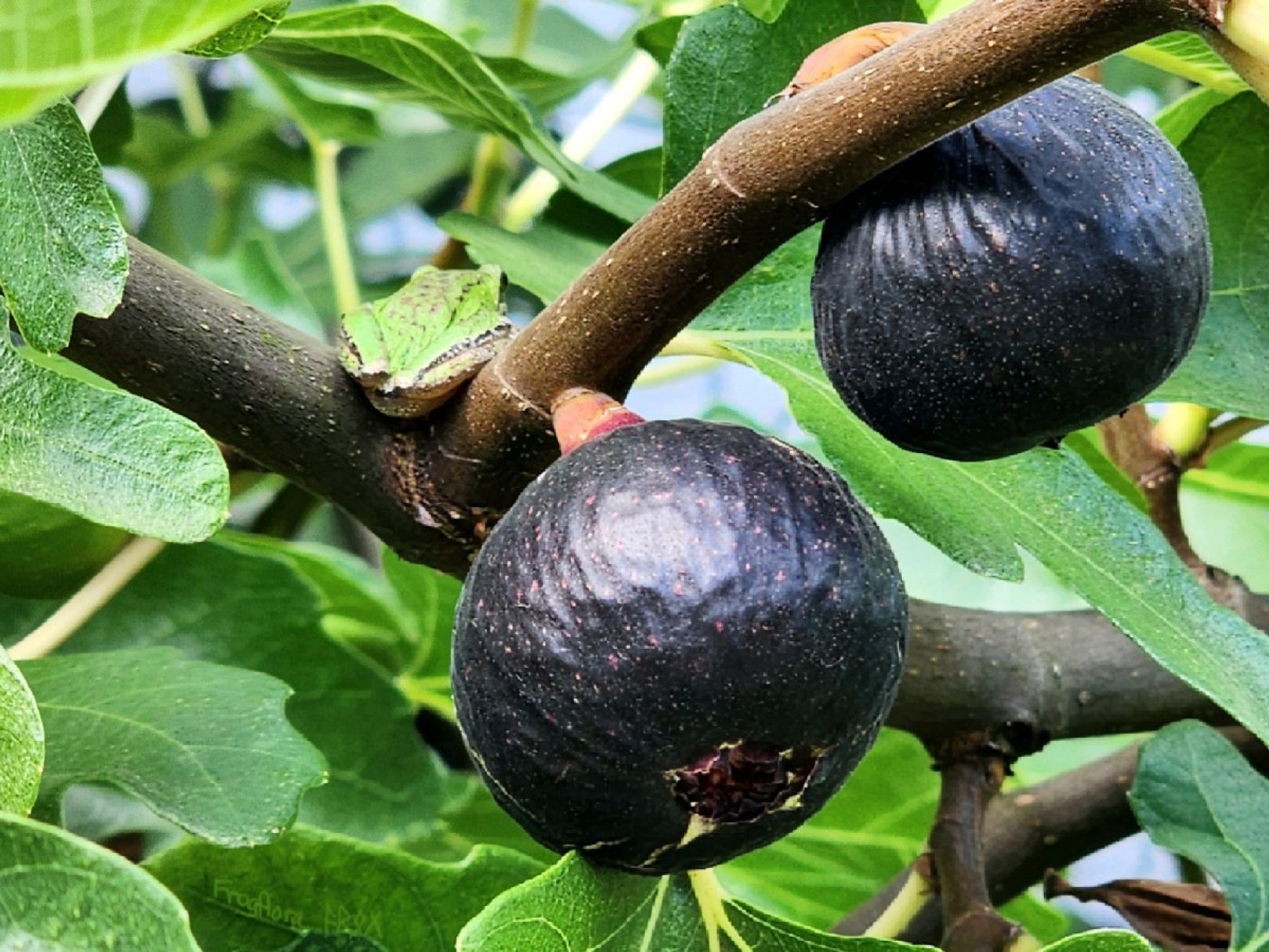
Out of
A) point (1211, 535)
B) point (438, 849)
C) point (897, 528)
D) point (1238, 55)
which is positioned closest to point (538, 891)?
point (1238, 55)

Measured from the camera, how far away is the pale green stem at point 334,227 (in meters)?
1.36

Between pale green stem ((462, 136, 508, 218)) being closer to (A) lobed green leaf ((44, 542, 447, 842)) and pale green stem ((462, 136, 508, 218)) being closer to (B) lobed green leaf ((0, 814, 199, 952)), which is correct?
(A) lobed green leaf ((44, 542, 447, 842))

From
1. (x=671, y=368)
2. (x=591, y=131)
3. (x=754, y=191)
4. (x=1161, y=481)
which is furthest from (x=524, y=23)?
(x=754, y=191)

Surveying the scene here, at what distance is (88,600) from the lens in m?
1.00

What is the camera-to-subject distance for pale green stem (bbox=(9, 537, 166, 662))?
3.15 ft

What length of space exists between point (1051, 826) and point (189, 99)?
1500 mm

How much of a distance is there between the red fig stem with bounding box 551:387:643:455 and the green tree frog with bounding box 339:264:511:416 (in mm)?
104

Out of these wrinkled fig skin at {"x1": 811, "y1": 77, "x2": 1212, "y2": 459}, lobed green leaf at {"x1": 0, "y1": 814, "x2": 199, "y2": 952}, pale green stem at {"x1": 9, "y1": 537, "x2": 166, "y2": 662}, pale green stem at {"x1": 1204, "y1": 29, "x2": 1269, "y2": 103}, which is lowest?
pale green stem at {"x1": 9, "y1": 537, "x2": 166, "y2": 662}

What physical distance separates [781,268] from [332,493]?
0.97 ft

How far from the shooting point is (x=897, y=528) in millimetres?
1570

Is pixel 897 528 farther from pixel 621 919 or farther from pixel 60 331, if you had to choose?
pixel 60 331

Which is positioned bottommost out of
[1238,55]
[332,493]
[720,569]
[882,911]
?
[882,911]

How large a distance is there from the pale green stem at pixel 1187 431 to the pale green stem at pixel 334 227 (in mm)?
652

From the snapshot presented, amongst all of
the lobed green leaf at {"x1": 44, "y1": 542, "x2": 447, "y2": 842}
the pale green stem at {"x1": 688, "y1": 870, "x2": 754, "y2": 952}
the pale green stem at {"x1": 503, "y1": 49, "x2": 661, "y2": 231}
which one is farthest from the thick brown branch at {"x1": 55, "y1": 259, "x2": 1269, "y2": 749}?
the pale green stem at {"x1": 503, "y1": 49, "x2": 661, "y2": 231}
